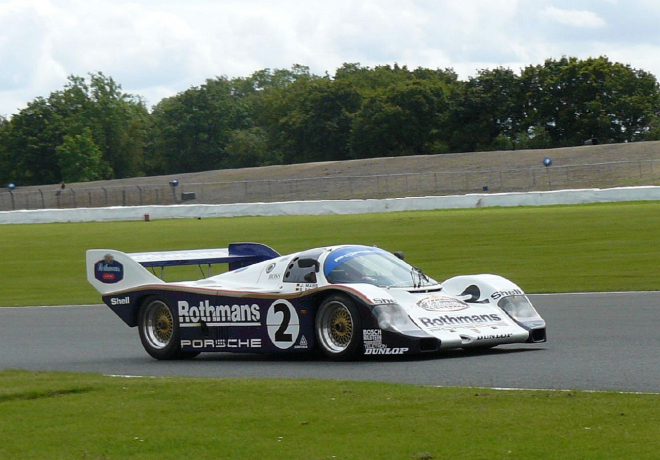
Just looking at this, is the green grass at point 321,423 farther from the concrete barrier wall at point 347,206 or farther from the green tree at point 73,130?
the green tree at point 73,130

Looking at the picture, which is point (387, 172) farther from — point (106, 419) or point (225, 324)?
point (106, 419)

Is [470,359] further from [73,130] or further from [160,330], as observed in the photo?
[73,130]

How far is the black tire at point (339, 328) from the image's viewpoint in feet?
32.7

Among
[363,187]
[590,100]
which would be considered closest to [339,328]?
[363,187]

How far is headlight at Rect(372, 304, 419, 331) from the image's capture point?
32.1ft

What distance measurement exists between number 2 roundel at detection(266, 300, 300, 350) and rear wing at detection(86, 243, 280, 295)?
61.2 inches

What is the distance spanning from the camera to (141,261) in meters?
12.0

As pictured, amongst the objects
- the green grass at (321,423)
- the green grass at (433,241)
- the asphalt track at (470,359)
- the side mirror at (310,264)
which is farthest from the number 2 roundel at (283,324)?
the green grass at (433,241)

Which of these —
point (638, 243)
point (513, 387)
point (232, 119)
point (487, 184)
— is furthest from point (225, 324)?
point (232, 119)

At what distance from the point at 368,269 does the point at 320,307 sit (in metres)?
0.67

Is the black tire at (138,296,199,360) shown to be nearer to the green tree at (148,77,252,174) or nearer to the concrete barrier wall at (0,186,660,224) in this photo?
the concrete barrier wall at (0,186,660,224)

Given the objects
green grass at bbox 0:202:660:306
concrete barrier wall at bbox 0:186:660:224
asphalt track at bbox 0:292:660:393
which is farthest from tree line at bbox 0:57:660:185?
asphalt track at bbox 0:292:660:393

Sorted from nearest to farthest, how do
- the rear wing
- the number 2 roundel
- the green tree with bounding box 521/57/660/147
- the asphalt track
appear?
the asphalt track → the number 2 roundel → the rear wing → the green tree with bounding box 521/57/660/147

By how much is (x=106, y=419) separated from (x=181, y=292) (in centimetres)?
454
